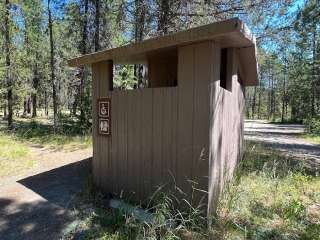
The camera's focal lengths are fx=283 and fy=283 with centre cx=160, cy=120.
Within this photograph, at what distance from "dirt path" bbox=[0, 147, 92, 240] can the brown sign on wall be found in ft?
3.57

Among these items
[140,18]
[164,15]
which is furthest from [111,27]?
[164,15]

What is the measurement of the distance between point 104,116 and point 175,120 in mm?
1464

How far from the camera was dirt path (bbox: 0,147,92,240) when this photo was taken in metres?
3.35

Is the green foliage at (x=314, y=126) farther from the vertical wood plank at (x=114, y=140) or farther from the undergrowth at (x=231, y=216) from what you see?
the vertical wood plank at (x=114, y=140)

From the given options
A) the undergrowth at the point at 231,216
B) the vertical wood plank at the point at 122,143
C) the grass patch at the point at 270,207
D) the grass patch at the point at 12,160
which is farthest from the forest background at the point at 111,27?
the undergrowth at the point at 231,216

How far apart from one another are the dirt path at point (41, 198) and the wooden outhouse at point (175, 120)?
0.72 meters

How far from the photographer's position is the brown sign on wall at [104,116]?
14.7 ft

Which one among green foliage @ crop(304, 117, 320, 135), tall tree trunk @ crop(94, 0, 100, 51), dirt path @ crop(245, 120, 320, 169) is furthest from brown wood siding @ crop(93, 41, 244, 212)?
green foliage @ crop(304, 117, 320, 135)

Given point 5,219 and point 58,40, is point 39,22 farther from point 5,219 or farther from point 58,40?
point 5,219

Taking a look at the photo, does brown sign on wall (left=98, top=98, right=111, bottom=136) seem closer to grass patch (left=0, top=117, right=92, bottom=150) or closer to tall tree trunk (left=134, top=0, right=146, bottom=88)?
grass patch (left=0, top=117, right=92, bottom=150)

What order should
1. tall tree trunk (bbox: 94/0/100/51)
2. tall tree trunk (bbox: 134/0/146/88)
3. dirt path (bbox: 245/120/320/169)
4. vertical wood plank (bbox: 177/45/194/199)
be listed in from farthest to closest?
tall tree trunk (bbox: 94/0/100/51), tall tree trunk (bbox: 134/0/146/88), dirt path (bbox: 245/120/320/169), vertical wood plank (bbox: 177/45/194/199)

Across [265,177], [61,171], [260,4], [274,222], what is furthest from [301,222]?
[260,4]

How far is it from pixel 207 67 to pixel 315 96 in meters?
23.8

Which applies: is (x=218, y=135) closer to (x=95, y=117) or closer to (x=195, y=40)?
(x=195, y=40)
